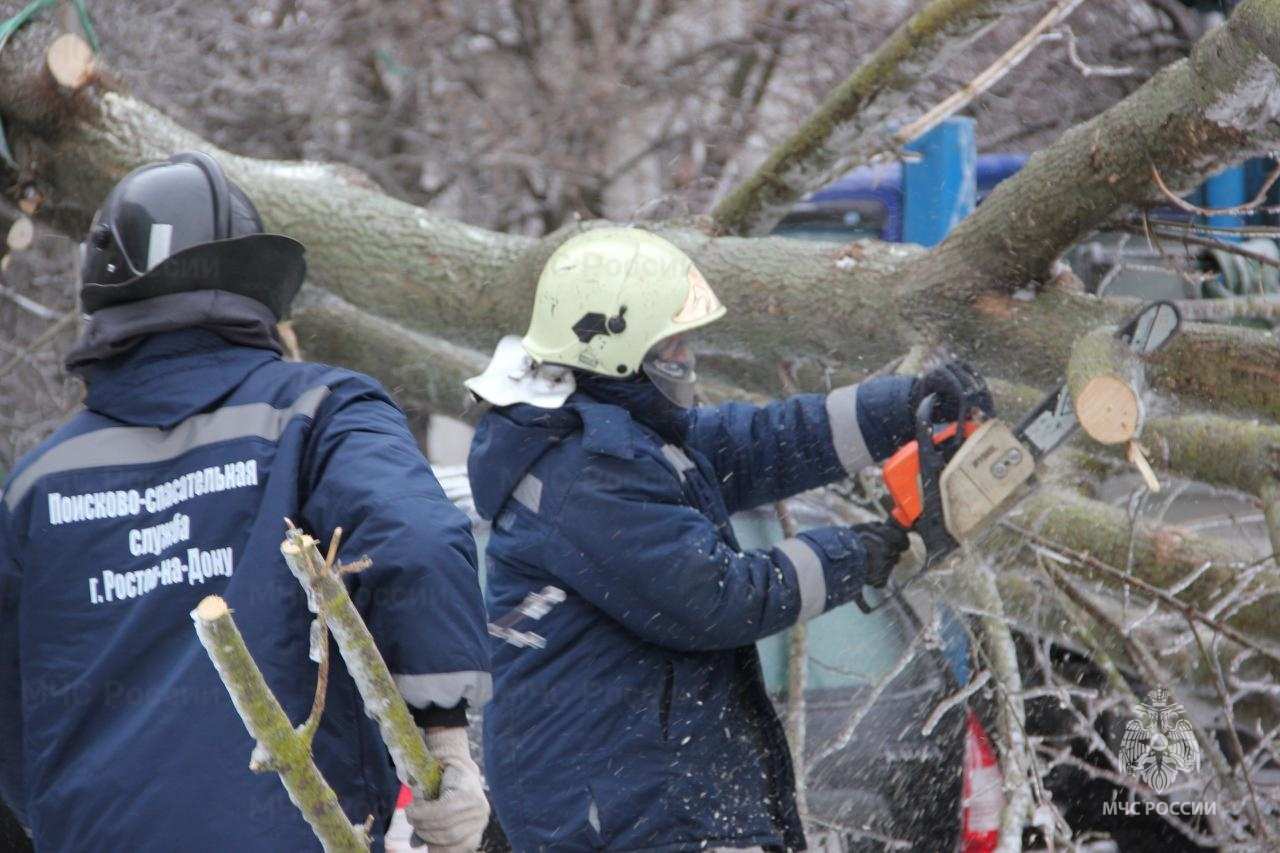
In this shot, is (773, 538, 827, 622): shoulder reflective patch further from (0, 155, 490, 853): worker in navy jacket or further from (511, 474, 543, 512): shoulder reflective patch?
(0, 155, 490, 853): worker in navy jacket

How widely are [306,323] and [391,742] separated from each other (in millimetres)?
3634

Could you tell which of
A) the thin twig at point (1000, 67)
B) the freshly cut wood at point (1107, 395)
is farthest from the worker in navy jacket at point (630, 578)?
the thin twig at point (1000, 67)

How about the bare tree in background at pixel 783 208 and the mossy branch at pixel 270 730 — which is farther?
the bare tree in background at pixel 783 208

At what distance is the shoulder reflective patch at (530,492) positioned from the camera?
2646 millimetres

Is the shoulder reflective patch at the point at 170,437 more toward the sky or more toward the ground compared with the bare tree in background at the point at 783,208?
more toward the sky

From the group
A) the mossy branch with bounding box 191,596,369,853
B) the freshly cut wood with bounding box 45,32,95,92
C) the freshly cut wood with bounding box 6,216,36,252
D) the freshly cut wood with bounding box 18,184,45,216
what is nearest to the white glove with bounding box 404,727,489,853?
the mossy branch with bounding box 191,596,369,853

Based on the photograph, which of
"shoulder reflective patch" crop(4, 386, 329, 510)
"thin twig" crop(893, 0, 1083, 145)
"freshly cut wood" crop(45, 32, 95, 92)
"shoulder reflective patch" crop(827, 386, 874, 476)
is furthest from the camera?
"freshly cut wood" crop(45, 32, 95, 92)

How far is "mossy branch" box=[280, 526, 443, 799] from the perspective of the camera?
1.58 m

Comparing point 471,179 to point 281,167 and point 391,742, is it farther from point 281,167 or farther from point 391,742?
point 391,742

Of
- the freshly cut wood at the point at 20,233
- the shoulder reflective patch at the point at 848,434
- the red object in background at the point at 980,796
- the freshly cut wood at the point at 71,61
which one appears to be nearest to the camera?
the shoulder reflective patch at the point at 848,434

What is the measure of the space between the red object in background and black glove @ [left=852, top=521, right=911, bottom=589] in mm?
811

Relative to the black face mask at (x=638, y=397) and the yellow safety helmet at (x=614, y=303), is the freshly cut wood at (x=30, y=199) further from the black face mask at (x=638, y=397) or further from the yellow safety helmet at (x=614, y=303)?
the black face mask at (x=638, y=397)

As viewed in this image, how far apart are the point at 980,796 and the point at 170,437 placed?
234cm

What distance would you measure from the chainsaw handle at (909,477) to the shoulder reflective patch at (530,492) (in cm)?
76
